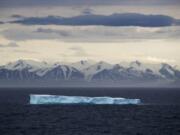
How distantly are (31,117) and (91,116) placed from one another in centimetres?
1044

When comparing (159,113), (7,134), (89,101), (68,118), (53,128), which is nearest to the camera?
(7,134)

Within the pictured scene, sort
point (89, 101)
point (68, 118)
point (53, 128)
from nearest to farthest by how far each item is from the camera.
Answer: point (53, 128) → point (68, 118) → point (89, 101)

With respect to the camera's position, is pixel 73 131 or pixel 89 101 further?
pixel 89 101

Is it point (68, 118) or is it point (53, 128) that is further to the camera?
point (68, 118)

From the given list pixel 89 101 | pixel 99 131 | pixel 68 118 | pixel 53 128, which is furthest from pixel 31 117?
pixel 89 101

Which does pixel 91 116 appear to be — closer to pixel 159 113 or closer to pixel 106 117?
pixel 106 117

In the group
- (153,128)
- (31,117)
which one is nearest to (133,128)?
(153,128)

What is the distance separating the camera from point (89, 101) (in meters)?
138

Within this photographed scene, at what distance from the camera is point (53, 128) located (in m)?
81.0

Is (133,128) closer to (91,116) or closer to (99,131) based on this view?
(99,131)

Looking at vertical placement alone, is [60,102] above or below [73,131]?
below

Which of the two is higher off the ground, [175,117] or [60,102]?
[175,117]

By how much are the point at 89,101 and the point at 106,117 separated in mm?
35876

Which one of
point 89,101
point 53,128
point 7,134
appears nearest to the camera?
point 7,134
